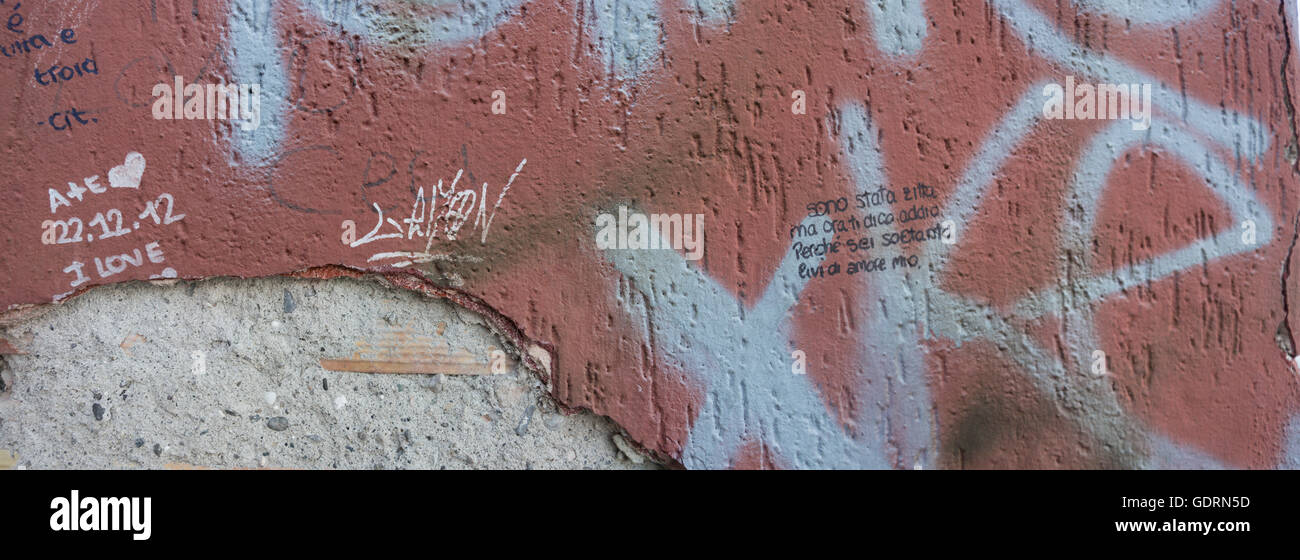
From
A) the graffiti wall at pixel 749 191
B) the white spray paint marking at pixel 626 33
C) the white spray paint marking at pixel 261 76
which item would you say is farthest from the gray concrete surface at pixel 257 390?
the white spray paint marking at pixel 626 33

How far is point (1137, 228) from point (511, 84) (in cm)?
140

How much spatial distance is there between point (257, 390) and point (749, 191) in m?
1.16

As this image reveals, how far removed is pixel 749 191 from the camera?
79.8 inches

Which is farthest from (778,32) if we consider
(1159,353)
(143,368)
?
(143,368)

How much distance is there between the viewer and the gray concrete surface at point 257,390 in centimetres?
203

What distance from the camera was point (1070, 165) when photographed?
6.69 feet

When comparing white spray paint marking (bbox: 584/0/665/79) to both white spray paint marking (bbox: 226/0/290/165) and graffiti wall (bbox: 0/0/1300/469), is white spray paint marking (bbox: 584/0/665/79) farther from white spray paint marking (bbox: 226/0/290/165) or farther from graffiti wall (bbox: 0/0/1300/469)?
white spray paint marking (bbox: 226/0/290/165)

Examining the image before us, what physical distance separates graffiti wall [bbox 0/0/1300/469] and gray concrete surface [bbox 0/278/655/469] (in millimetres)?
65

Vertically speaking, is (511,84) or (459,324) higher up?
(511,84)

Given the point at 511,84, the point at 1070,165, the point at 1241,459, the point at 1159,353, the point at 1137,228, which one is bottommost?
the point at 1241,459

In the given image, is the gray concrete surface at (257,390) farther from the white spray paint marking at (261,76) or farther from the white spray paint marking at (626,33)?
the white spray paint marking at (626,33)

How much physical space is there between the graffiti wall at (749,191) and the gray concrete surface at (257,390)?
7 cm

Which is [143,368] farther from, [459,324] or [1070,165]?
[1070,165]

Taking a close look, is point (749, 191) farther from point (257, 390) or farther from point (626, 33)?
point (257, 390)
